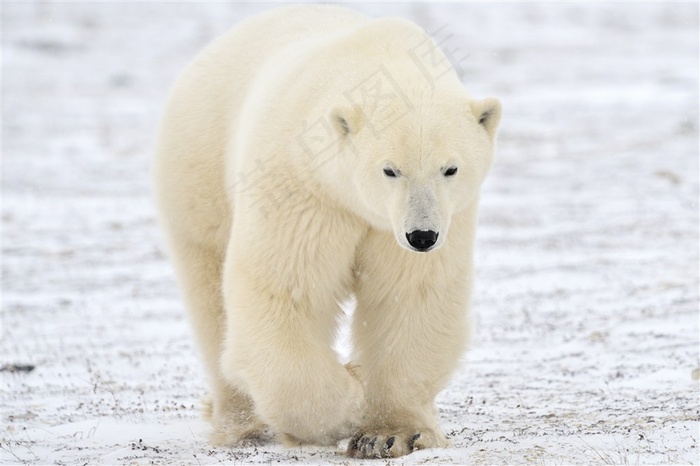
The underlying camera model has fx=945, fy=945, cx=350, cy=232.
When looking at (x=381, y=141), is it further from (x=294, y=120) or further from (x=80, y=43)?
(x=80, y=43)

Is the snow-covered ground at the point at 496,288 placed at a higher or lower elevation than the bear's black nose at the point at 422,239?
lower

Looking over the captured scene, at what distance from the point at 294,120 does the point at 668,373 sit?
2.92 m

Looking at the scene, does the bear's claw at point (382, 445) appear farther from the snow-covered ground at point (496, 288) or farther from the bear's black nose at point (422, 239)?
the bear's black nose at point (422, 239)

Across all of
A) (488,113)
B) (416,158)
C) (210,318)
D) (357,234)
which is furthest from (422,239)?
(210,318)

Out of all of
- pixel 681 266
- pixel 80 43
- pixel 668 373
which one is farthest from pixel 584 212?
pixel 80 43

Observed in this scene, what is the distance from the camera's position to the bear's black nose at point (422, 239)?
145 inches

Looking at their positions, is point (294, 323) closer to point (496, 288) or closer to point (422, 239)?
point (422, 239)

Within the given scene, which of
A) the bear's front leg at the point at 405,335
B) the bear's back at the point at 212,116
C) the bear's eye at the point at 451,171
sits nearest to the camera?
the bear's eye at the point at 451,171

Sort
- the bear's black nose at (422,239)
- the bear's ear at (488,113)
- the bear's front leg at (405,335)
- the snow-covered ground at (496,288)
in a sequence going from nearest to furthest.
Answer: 1. the bear's black nose at (422,239)
2. the bear's ear at (488,113)
3. the bear's front leg at (405,335)
4. the snow-covered ground at (496,288)

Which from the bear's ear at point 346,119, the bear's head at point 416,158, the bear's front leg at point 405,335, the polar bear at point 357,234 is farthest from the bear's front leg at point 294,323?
the bear's ear at point 346,119

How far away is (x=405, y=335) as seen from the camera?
4.42 m

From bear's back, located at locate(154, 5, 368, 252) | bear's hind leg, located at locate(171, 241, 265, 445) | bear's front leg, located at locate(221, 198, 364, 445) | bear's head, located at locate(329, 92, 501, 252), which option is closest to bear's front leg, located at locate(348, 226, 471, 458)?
bear's front leg, located at locate(221, 198, 364, 445)

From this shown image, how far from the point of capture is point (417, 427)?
4484 millimetres

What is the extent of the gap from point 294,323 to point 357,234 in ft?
1.60
